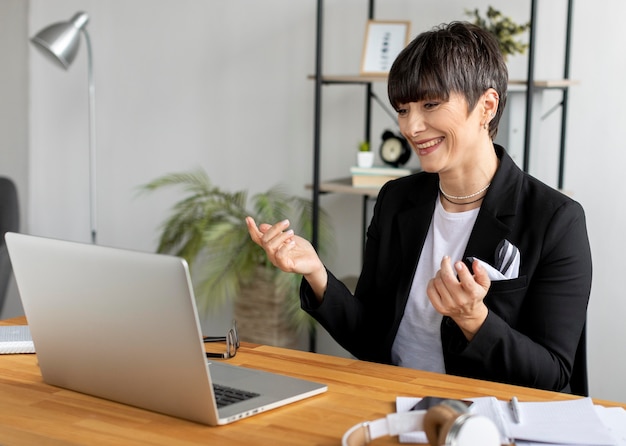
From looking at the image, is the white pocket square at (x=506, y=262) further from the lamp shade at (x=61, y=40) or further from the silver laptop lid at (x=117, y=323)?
the lamp shade at (x=61, y=40)

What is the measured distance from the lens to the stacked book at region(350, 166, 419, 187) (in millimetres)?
3248

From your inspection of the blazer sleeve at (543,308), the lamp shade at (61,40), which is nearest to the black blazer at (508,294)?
the blazer sleeve at (543,308)

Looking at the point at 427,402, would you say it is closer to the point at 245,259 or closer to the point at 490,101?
the point at 490,101

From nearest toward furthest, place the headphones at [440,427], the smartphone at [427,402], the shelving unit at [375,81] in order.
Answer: the headphones at [440,427] < the smartphone at [427,402] < the shelving unit at [375,81]

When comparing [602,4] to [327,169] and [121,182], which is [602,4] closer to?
[327,169]

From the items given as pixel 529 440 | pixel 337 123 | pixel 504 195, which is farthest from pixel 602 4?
pixel 529 440

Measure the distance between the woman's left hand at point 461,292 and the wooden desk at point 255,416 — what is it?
0.12 meters

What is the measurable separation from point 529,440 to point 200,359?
48cm

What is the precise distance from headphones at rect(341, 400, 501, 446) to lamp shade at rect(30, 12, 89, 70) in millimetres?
2957

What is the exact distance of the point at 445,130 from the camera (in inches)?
72.3

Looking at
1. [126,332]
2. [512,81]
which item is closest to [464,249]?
[126,332]

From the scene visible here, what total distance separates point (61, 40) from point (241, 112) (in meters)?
0.83

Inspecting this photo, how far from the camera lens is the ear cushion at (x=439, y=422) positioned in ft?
3.45

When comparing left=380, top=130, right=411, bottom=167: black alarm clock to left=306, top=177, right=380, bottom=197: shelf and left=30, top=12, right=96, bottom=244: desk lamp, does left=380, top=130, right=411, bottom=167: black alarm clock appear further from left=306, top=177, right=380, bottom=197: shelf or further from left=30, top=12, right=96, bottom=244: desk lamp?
left=30, top=12, right=96, bottom=244: desk lamp
